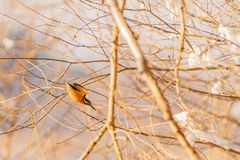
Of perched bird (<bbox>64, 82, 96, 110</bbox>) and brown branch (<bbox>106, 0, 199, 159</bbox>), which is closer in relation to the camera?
brown branch (<bbox>106, 0, 199, 159</bbox>)

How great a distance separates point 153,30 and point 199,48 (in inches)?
7.0

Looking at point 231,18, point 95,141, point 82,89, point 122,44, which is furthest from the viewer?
point 231,18

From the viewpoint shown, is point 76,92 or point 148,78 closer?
point 148,78

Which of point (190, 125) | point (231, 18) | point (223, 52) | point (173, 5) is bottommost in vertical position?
point (190, 125)

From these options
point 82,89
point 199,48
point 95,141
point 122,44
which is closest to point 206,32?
point 199,48

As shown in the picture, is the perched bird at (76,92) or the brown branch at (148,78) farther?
the perched bird at (76,92)

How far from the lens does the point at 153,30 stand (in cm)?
133

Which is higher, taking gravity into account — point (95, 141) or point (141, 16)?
point (141, 16)

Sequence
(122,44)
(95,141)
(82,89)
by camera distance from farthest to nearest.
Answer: (122,44) < (82,89) < (95,141)

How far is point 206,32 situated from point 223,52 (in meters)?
0.10

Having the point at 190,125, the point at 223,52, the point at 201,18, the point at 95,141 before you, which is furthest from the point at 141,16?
the point at 95,141

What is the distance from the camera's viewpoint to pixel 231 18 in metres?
1.39

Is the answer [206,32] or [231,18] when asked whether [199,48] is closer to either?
[206,32]

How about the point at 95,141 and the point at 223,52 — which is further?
the point at 223,52
